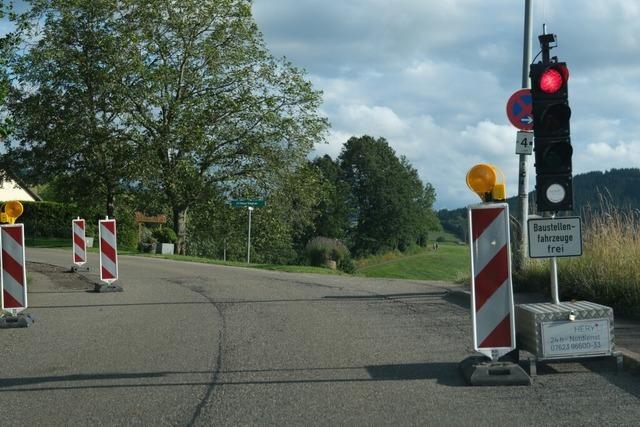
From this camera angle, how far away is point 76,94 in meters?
37.2

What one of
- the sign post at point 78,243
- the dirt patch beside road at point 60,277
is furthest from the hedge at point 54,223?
the sign post at point 78,243

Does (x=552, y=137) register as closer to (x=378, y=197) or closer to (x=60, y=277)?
(x=60, y=277)

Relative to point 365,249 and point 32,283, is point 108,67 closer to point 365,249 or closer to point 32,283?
point 32,283

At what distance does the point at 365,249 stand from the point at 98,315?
76.7 m

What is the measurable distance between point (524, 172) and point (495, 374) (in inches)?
330

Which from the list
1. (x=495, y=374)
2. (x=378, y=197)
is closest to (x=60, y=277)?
(x=495, y=374)

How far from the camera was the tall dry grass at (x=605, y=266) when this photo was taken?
10.6 m

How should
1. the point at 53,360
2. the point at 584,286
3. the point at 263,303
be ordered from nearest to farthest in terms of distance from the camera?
the point at 53,360 → the point at 584,286 → the point at 263,303

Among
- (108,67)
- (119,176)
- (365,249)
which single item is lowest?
(365,249)

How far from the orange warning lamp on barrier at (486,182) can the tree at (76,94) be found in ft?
105

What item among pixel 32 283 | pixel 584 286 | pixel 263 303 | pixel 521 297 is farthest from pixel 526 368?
pixel 32 283

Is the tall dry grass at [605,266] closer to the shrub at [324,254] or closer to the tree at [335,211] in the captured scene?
the shrub at [324,254]

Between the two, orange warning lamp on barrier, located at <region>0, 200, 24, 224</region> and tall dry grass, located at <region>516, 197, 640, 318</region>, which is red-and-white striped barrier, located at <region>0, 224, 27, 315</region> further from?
tall dry grass, located at <region>516, 197, 640, 318</region>

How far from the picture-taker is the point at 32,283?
17.8m
